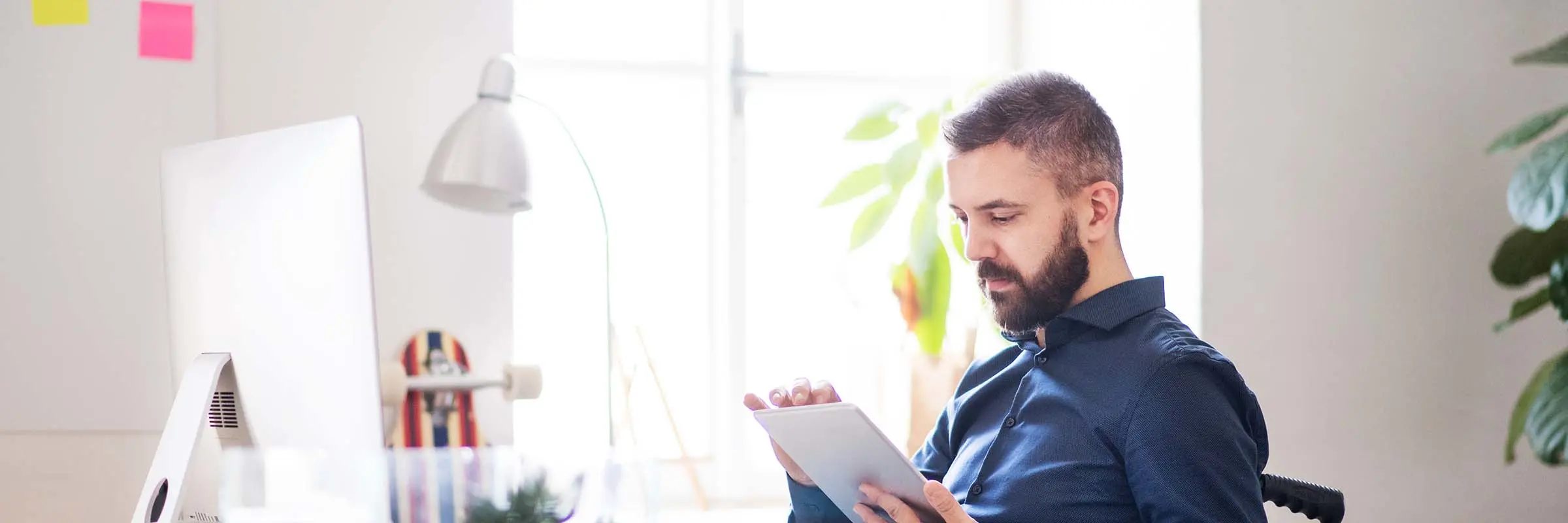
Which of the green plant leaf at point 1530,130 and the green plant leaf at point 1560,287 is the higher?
the green plant leaf at point 1530,130

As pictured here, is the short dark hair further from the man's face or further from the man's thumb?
the man's thumb

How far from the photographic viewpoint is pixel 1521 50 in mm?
2268

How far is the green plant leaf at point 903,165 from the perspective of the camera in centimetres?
242

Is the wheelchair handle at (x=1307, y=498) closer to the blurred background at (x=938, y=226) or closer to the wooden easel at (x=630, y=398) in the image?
the blurred background at (x=938, y=226)

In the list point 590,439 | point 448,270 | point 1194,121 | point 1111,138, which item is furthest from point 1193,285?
point 448,270

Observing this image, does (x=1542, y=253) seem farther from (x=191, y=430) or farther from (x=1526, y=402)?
(x=191, y=430)

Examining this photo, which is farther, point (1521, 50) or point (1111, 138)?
point (1521, 50)

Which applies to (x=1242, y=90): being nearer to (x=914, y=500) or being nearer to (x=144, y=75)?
(x=914, y=500)

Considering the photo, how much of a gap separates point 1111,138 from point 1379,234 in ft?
4.03

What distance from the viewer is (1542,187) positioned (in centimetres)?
177

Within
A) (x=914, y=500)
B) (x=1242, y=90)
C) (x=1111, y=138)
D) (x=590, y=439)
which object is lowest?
(x=590, y=439)

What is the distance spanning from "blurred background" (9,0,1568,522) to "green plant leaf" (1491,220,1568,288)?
289 mm

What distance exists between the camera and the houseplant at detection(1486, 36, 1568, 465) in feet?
5.74

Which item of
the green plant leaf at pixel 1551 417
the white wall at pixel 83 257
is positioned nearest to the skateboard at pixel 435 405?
the white wall at pixel 83 257
